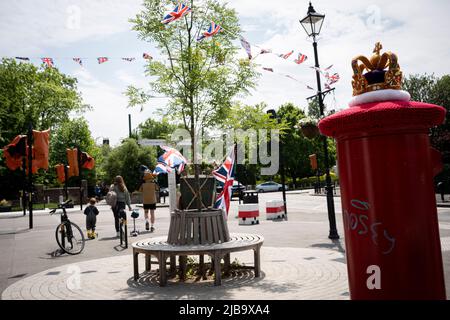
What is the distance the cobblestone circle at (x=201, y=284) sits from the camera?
5.29 m

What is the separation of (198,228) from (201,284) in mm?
863

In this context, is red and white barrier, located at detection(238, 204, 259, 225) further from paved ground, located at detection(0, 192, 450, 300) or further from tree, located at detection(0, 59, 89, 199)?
tree, located at detection(0, 59, 89, 199)

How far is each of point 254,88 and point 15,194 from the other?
128 feet

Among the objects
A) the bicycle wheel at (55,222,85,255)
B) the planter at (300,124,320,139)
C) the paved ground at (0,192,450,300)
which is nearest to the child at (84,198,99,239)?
the paved ground at (0,192,450,300)

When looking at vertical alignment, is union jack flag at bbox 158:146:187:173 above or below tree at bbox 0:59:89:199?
below

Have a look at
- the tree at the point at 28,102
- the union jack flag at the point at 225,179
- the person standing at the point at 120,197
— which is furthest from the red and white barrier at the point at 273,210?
the tree at the point at 28,102

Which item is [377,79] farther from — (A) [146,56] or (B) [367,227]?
(A) [146,56]

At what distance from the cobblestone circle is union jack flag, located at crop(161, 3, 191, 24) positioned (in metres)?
4.41

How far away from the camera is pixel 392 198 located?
1892 millimetres

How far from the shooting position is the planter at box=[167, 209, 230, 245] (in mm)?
6227

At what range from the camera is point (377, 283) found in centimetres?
194

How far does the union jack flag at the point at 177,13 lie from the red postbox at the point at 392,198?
5.31 meters
